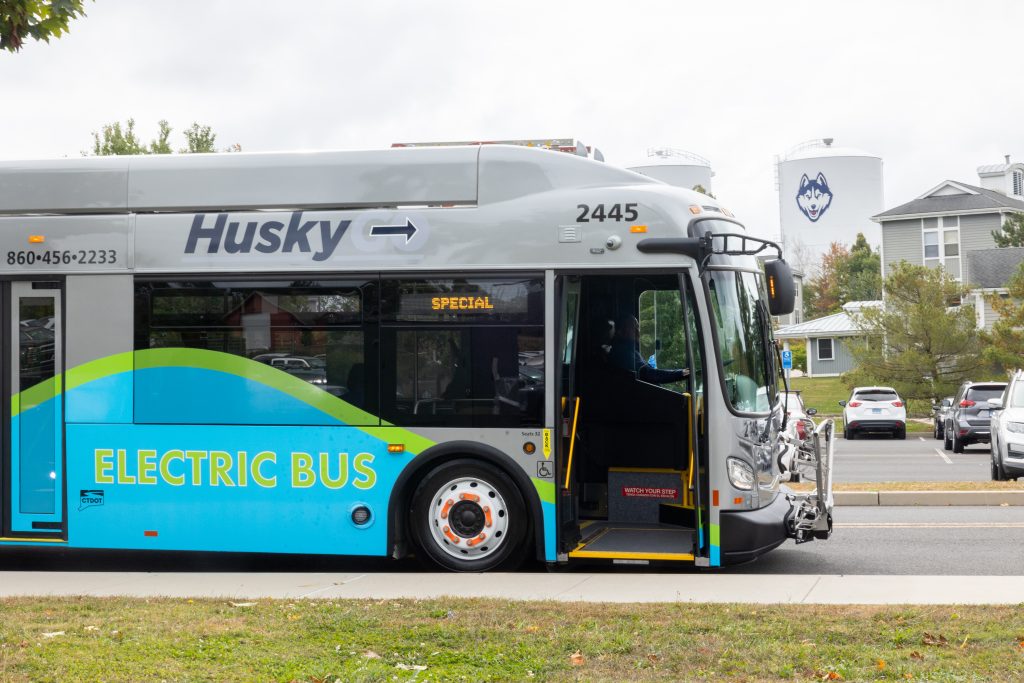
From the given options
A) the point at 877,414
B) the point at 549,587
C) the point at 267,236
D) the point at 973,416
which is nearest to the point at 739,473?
the point at 549,587

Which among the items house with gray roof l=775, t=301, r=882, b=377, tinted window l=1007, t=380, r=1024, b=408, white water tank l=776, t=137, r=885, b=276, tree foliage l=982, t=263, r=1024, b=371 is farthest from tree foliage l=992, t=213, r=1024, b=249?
tinted window l=1007, t=380, r=1024, b=408

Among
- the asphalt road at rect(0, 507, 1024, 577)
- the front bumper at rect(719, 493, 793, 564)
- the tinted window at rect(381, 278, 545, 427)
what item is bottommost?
the asphalt road at rect(0, 507, 1024, 577)

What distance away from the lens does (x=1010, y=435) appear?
60.6ft

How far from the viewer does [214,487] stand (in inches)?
401

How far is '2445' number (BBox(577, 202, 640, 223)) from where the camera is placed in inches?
387

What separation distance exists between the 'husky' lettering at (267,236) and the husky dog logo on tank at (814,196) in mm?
92939

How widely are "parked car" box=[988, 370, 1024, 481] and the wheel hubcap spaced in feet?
36.9

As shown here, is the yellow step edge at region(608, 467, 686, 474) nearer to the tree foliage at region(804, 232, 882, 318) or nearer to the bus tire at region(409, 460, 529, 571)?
the bus tire at region(409, 460, 529, 571)

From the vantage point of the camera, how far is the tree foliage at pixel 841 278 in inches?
3585

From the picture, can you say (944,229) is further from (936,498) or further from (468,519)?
(468,519)

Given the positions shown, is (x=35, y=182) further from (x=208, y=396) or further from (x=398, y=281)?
(x=398, y=281)

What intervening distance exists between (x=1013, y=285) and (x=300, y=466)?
3143 cm

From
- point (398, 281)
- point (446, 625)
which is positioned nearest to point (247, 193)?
point (398, 281)

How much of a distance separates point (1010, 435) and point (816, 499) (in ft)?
31.7
